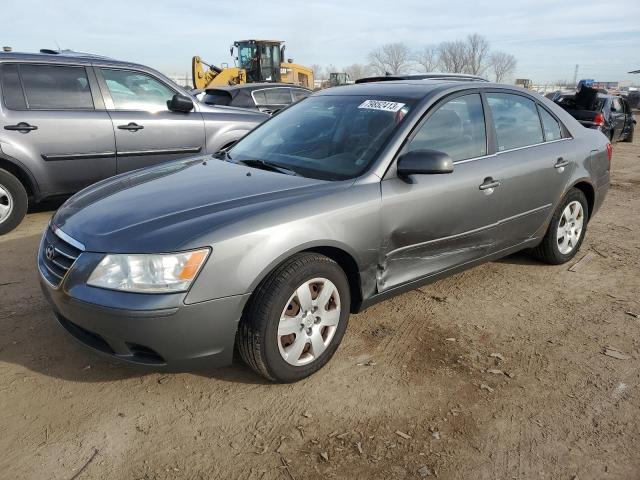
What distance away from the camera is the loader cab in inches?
856

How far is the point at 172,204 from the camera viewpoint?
2719 millimetres

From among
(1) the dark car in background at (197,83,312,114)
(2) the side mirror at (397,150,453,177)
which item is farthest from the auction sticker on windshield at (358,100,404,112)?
(1) the dark car in background at (197,83,312,114)

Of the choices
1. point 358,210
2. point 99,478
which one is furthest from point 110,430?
point 358,210

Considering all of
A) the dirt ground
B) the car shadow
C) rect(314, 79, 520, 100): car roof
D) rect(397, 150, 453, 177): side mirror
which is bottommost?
the dirt ground

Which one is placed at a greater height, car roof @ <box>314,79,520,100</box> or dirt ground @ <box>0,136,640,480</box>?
car roof @ <box>314,79,520,100</box>

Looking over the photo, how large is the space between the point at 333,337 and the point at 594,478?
1379mm

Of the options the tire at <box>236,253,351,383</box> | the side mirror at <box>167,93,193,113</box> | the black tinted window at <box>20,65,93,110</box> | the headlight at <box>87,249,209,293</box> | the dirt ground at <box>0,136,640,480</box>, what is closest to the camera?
the dirt ground at <box>0,136,640,480</box>

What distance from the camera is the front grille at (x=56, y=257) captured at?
101 inches

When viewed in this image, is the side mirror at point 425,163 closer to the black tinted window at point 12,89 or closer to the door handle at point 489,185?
the door handle at point 489,185

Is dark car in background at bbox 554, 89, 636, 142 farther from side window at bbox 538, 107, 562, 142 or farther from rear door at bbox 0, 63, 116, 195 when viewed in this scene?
rear door at bbox 0, 63, 116, 195

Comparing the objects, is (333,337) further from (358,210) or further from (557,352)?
(557,352)

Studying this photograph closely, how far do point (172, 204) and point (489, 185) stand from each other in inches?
82.9

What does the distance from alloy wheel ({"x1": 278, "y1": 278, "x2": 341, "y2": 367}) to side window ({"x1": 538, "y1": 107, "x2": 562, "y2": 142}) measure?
8.24ft

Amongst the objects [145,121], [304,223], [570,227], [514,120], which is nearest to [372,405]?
[304,223]
